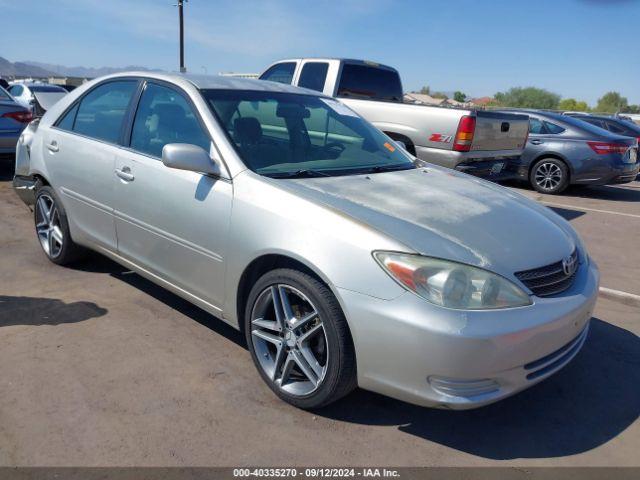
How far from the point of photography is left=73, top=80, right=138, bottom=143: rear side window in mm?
3979

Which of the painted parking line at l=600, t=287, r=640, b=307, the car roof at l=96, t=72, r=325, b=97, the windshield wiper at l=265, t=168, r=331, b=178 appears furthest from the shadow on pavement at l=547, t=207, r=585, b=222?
the windshield wiper at l=265, t=168, r=331, b=178

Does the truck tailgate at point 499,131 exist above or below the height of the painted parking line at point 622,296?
above

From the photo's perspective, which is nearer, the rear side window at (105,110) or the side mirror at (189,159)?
the side mirror at (189,159)

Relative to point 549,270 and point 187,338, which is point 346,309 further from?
point 187,338

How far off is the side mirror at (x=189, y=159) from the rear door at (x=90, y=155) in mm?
968

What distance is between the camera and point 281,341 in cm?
289

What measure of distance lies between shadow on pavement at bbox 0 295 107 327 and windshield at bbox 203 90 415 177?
5.51 feet

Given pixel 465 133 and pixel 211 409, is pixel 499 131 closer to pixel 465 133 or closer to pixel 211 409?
pixel 465 133

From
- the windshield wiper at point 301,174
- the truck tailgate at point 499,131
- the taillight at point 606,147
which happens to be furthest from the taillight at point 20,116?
the taillight at point 606,147

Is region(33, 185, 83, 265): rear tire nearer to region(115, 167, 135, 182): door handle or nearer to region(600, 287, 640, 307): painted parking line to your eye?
region(115, 167, 135, 182): door handle

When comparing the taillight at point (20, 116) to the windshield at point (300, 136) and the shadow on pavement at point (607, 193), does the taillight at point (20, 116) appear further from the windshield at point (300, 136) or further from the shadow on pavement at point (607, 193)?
the shadow on pavement at point (607, 193)

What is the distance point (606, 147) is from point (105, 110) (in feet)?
28.1

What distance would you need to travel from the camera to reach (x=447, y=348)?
2307mm

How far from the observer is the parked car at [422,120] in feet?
23.0
